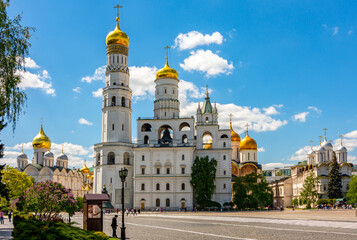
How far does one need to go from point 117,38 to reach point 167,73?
1028 centimetres

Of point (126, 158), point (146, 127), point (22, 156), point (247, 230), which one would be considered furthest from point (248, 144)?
point (247, 230)

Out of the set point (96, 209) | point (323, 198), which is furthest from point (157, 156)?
point (96, 209)

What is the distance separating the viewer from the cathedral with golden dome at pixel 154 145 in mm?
64125

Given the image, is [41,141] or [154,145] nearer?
[154,145]

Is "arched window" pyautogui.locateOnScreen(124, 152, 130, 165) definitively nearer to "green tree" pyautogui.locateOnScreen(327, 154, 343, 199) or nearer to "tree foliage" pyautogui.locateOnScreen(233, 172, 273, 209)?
"tree foliage" pyautogui.locateOnScreen(233, 172, 273, 209)

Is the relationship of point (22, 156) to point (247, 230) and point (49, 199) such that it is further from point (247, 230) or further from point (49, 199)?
point (247, 230)

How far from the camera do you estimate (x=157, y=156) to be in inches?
2569

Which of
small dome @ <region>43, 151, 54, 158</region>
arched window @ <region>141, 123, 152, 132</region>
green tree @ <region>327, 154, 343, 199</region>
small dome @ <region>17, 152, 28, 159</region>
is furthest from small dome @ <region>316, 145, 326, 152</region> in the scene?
small dome @ <region>17, 152, 28, 159</region>

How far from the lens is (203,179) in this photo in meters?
62.3

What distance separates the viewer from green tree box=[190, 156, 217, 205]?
62.0 metres

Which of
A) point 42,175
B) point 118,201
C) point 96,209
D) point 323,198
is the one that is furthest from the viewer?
point 42,175

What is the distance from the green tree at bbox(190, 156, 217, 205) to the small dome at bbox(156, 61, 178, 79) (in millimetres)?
16023

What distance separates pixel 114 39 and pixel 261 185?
3315cm

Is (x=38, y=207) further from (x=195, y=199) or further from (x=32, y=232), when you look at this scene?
(x=195, y=199)
